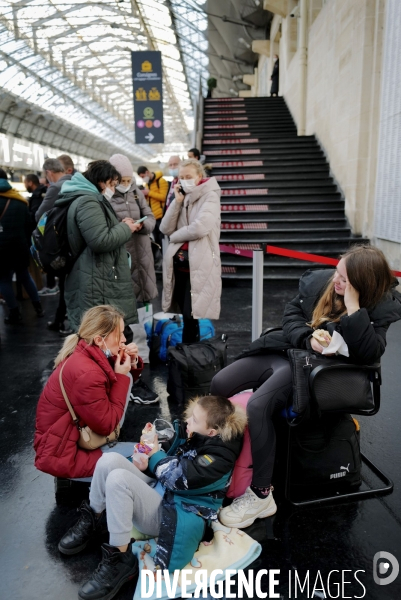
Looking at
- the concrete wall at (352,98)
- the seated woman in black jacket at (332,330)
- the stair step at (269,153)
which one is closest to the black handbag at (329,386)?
the seated woman in black jacket at (332,330)

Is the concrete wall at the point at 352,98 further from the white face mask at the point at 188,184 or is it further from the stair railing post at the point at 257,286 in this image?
the white face mask at the point at 188,184

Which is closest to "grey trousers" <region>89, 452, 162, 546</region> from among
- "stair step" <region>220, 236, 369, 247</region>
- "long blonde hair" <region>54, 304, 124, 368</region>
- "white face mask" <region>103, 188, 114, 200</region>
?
"long blonde hair" <region>54, 304, 124, 368</region>

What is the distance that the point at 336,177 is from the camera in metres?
9.92

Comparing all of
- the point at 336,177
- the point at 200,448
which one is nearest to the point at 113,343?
the point at 200,448

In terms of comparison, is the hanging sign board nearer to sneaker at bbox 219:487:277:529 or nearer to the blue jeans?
the blue jeans

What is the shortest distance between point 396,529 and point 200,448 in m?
1.01

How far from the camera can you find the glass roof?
872 inches

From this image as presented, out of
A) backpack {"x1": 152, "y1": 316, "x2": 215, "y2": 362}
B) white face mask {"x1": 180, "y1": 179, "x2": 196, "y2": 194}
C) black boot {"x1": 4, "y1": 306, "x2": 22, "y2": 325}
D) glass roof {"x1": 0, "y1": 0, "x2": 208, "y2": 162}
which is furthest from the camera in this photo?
glass roof {"x1": 0, "y1": 0, "x2": 208, "y2": 162}

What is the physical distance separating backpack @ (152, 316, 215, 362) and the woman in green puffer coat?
2.54ft

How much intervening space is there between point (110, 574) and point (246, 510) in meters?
0.65

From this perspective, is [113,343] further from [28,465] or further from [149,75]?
[149,75]

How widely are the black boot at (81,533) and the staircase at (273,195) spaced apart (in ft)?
20.2

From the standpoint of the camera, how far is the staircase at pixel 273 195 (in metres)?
8.62

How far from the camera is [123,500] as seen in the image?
1836 mm
